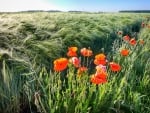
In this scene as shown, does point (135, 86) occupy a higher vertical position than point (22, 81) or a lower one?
lower

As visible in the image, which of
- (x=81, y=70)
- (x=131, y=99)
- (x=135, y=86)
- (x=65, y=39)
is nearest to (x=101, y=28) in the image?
(x=65, y=39)

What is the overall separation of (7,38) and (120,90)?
1.41 meters

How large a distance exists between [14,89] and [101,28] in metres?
3.77

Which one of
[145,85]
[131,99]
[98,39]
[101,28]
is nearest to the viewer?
[131,99]

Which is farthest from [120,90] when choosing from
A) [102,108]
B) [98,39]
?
[98,39]

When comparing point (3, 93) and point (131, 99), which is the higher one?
point (3, 93)

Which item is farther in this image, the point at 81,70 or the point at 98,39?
the point at 98,39

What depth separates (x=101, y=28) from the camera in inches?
271

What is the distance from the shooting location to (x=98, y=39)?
5867 mm

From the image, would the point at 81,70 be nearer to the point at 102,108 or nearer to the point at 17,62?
the point at 102,108

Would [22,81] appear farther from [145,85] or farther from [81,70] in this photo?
[145,85]

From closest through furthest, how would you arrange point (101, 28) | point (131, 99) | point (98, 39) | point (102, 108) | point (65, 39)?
1. point (102, 108)
2. point (131, 99)
3. point (65, 39)
4. point (98, 39)
5. point (101, 28)

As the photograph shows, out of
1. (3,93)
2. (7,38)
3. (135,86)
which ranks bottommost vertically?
(135,86)

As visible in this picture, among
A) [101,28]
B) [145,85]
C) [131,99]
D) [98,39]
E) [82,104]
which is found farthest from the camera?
[101,28]
